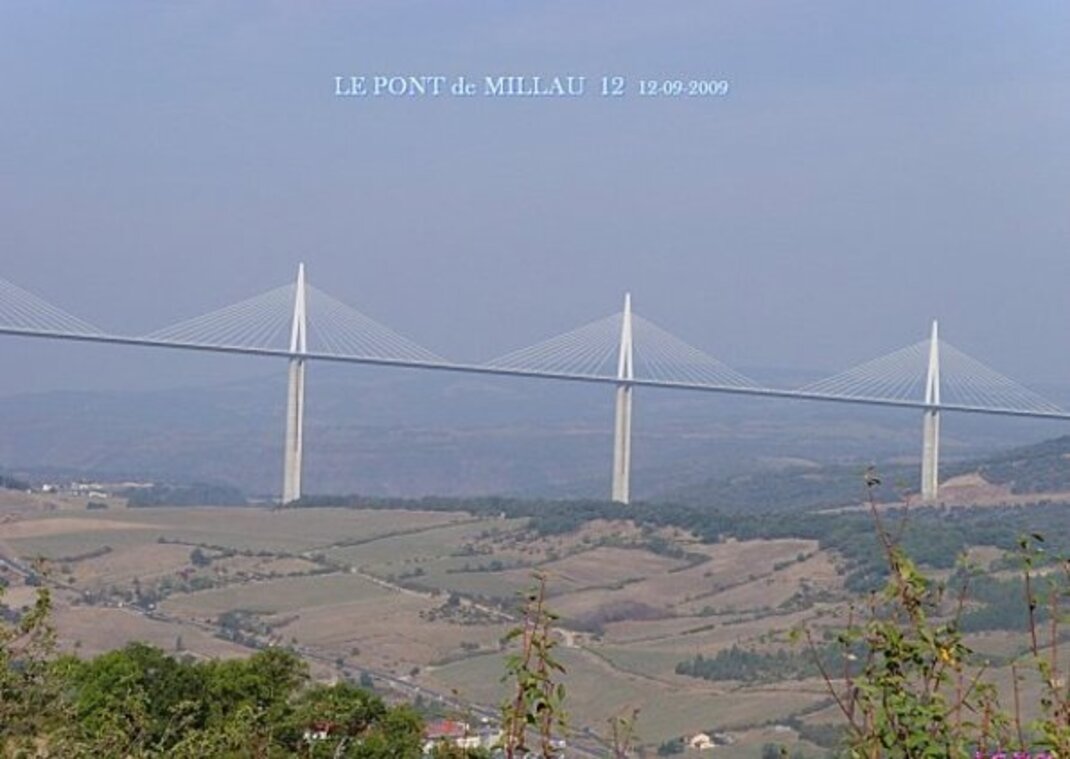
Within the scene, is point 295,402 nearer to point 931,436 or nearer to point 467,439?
point 931,436

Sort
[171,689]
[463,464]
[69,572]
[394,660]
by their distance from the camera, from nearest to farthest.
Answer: [171,689], [394,660], [69,572], [463,464]

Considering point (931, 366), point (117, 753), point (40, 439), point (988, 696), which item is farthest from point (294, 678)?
point (40, 439)

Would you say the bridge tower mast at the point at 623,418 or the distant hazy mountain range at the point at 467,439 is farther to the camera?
the distant hazy mountain range at the point at 467,439

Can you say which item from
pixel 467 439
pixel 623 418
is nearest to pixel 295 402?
pixel 623 418

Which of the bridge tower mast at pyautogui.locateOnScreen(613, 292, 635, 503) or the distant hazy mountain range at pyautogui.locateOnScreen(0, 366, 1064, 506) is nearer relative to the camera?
the bridge tower mast at pyautogui.locateOnScreen(613, 292, 635, 503)

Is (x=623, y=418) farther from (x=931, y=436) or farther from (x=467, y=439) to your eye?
(x=467, y=439)

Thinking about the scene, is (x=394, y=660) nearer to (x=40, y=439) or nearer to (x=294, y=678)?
(x=294, y=678)

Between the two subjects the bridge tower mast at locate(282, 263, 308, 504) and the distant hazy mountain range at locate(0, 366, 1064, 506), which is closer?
the bridge tower mast at locate(282, 263, 308, 504)

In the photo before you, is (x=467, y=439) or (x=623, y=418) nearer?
(x=623, y=418)
